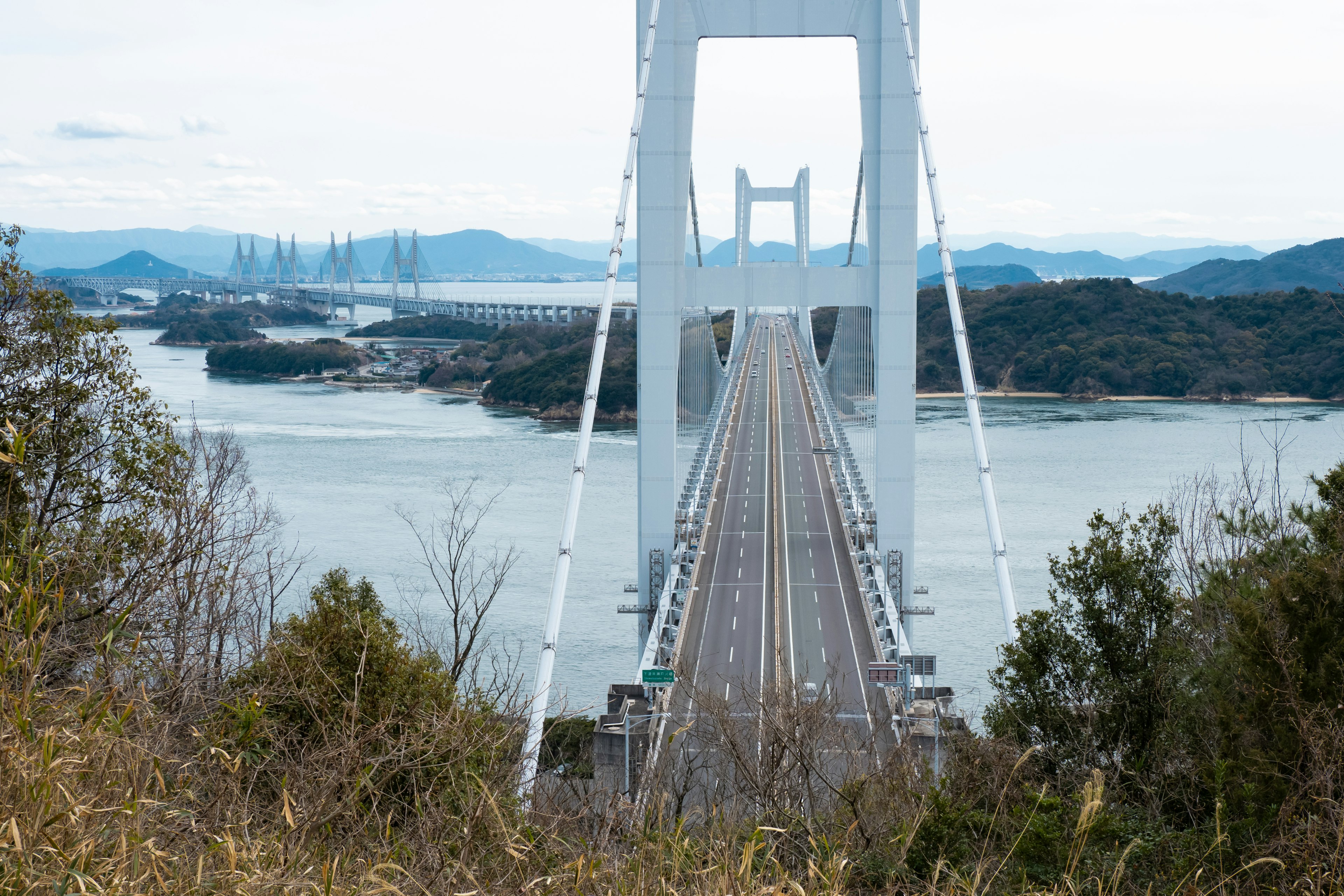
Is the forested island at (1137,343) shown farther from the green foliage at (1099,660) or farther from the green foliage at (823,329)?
the green foliage at (1099,660)

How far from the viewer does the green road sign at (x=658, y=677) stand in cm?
1020

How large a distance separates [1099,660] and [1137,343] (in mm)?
48177

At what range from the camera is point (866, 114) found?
1566 cm

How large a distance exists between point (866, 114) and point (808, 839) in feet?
44.7

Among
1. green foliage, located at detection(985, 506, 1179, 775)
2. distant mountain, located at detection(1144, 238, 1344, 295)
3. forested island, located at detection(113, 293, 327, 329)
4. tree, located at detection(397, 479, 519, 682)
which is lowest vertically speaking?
tree, located at detection(397, 479, 519, 682)

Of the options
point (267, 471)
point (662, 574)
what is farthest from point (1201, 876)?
point (267, 471)

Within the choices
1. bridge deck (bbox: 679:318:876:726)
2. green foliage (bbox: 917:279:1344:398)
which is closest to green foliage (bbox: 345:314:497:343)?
green foliage (bbox: 917:279:1344:398)

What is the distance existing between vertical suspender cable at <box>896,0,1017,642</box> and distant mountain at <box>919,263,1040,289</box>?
9830cm

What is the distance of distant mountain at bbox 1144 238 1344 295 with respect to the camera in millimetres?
76000

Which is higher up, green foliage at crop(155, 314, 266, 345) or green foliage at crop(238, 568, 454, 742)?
green foliage at crop(155, 314, 266, 345)

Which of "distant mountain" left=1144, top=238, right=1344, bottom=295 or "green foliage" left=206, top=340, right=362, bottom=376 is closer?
"green foliage" left=206, top=340, right=362, bottom=376

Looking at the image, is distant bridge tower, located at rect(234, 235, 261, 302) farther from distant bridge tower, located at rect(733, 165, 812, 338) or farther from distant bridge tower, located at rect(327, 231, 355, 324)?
distant bridge tower, located at rect(733, 165, 812, 338)

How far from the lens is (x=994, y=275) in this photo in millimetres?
120875

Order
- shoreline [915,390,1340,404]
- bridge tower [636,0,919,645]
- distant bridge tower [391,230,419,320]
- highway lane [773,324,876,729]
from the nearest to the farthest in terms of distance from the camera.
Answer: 1. highway lane [773,324,876,729]
2. bridge tower [636,0,919,645]
3. shoreline [915,390,1340,404]
4. distant bridge tower [391,230,419,320]
